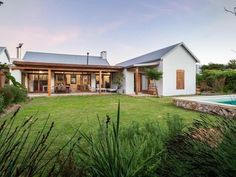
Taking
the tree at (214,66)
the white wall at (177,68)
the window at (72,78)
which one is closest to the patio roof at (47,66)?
the window at (72,78)

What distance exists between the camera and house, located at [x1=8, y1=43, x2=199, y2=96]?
2023 centimetres

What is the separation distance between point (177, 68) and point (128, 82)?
17.7 feet

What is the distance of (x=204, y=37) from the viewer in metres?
13.9

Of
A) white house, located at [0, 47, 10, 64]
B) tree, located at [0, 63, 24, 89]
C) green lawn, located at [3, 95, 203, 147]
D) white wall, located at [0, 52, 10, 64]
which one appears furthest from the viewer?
white wall, located at [0, 52, 10, 64]

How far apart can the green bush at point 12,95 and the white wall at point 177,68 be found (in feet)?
40.5

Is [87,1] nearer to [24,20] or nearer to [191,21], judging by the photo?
[24,20]

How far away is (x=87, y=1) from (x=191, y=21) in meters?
7.61

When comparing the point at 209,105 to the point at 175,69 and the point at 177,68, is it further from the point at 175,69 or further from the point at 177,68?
the point at 177,68

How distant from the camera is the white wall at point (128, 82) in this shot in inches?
903

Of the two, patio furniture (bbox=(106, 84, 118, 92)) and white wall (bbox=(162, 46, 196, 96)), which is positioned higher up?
white wall (bbox=(162, 46, 196, 96))

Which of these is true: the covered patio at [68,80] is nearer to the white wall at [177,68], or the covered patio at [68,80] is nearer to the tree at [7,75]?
the white wall at [177,68]

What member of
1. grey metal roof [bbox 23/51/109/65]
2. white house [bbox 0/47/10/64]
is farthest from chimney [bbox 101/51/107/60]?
white house [bbox 0/47/10/64]

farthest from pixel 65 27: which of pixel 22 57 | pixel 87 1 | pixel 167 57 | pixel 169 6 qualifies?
pixel 22 57

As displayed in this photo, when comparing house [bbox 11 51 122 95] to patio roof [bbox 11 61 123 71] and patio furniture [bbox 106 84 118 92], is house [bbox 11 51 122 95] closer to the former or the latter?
patio furniture [bbox 106 84 118 92]
